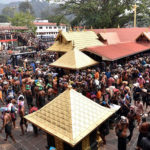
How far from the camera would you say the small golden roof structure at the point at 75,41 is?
16.7 metres

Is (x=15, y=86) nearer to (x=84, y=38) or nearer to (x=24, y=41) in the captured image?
(x=84, y=38)

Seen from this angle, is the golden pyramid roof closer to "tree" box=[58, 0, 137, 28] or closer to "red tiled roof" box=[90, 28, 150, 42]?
"red tiled roof" box=[90, 28, 150, 42]

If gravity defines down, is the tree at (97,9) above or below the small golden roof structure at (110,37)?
above

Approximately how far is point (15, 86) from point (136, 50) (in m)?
11.9

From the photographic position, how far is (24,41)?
31.5m

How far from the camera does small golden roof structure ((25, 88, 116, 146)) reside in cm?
369

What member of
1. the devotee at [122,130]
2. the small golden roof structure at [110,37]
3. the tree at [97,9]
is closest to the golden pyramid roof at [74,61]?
the small golden roof structure at [110,37]

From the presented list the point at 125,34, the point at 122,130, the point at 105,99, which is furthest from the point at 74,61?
the point at 125,34

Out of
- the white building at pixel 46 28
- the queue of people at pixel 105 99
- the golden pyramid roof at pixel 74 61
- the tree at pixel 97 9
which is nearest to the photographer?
the queue of people at pixel 105 99

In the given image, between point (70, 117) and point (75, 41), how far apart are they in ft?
44.4

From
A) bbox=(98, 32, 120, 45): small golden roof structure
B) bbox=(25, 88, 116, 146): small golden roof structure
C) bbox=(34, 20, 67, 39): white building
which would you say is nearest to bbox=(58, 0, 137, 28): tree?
bbox=(98, 32, 120, 45): small golden roof structure

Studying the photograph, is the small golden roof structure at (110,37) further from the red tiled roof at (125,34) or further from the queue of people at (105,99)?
the queue of people at (105,99)

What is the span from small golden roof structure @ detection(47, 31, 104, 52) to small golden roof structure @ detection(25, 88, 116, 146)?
12265 millimetres

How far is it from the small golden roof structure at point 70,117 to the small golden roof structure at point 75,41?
12.3 metres
